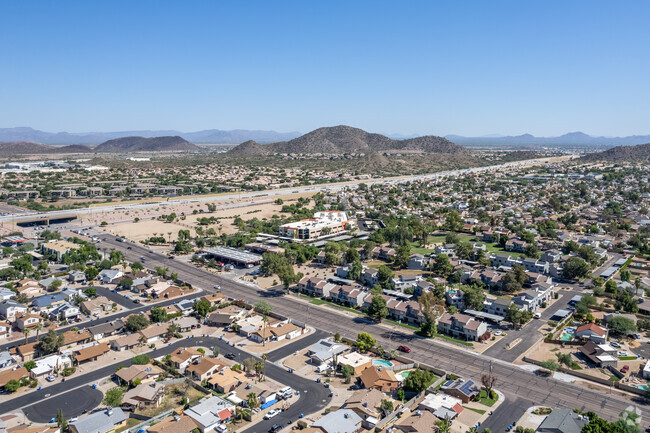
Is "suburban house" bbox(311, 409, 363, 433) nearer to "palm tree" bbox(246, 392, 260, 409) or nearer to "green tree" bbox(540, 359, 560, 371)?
"palm tree" bbox(246, 392, 260, 409)

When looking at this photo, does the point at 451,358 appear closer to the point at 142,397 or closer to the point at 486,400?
the point at 486,400

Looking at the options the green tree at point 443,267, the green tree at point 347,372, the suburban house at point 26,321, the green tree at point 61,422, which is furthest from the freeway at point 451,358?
the green tree at point 61,422

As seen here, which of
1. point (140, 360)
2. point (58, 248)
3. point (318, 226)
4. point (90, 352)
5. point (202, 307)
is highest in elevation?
point (318, 226)

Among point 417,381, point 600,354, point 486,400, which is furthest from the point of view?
point 600,354

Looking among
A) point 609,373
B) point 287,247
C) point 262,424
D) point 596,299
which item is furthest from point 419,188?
point 262,424

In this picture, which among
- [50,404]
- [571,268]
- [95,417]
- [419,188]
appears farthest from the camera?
[419,188]

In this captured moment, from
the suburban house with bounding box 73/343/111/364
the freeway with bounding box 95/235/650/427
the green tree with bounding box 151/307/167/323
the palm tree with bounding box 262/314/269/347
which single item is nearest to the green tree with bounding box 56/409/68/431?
the suburban house with bounding box 73/343/111/364

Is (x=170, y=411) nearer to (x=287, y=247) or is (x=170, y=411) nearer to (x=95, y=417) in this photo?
(x=95, y=417)

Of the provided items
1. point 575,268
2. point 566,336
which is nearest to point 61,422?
point 566,336
